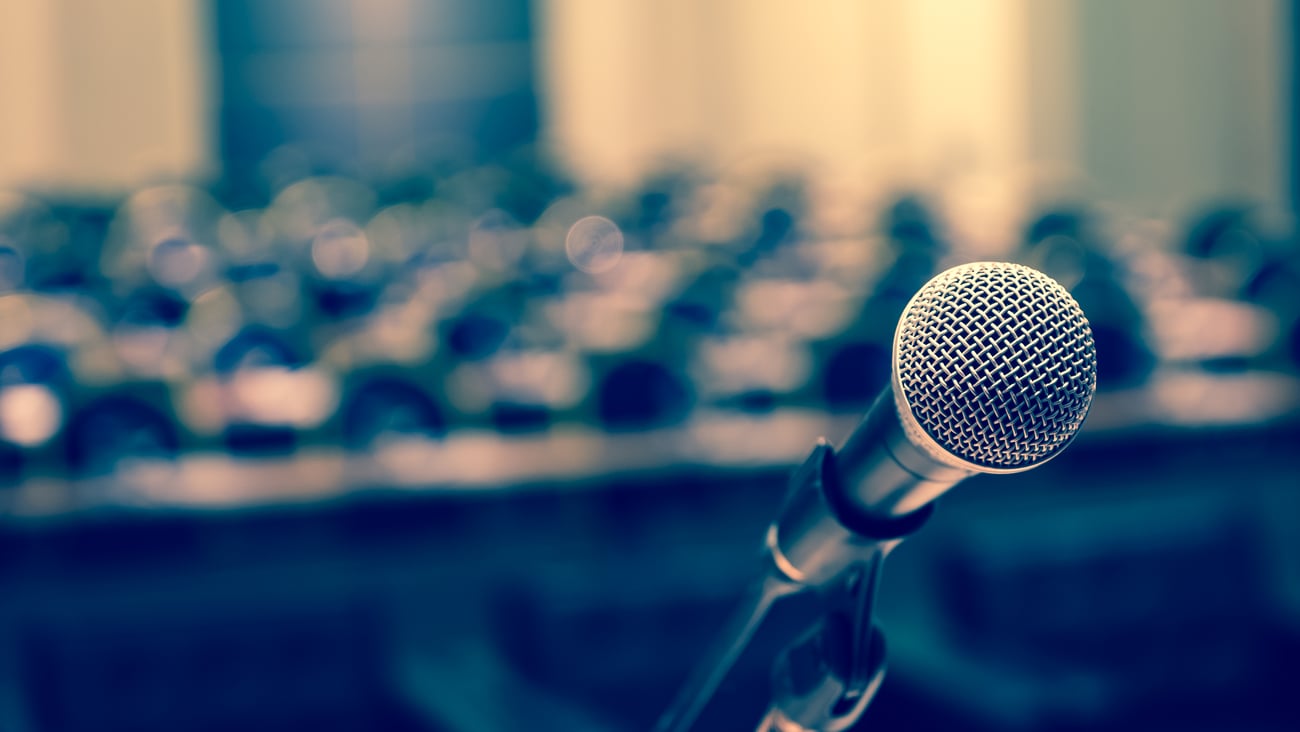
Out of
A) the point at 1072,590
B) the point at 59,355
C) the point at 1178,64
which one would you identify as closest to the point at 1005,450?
the point at 1072,590

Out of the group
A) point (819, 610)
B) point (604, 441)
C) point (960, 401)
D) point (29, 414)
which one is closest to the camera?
point (960, 401)

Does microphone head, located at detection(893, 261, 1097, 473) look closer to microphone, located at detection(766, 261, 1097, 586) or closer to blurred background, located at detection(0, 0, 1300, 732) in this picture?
microphone, located at detection(766, 261, 1097, 586)

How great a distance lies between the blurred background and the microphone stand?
0.50ft

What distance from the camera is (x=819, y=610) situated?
1.99ft

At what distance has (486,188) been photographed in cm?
848

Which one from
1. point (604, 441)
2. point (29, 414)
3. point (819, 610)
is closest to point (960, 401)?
point (819, 610)

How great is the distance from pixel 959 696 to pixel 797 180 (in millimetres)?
7350

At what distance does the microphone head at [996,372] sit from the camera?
50 centimetres

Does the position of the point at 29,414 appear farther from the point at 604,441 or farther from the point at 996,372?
the point at 996,372

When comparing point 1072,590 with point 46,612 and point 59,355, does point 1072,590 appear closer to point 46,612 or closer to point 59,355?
point 46,612

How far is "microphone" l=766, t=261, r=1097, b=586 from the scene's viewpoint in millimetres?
502

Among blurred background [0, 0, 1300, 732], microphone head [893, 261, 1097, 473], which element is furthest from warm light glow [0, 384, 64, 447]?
microphone head [893, 261, 1097, 473]

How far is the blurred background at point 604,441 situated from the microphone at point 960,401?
21 centimetres

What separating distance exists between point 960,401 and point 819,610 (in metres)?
0.15
